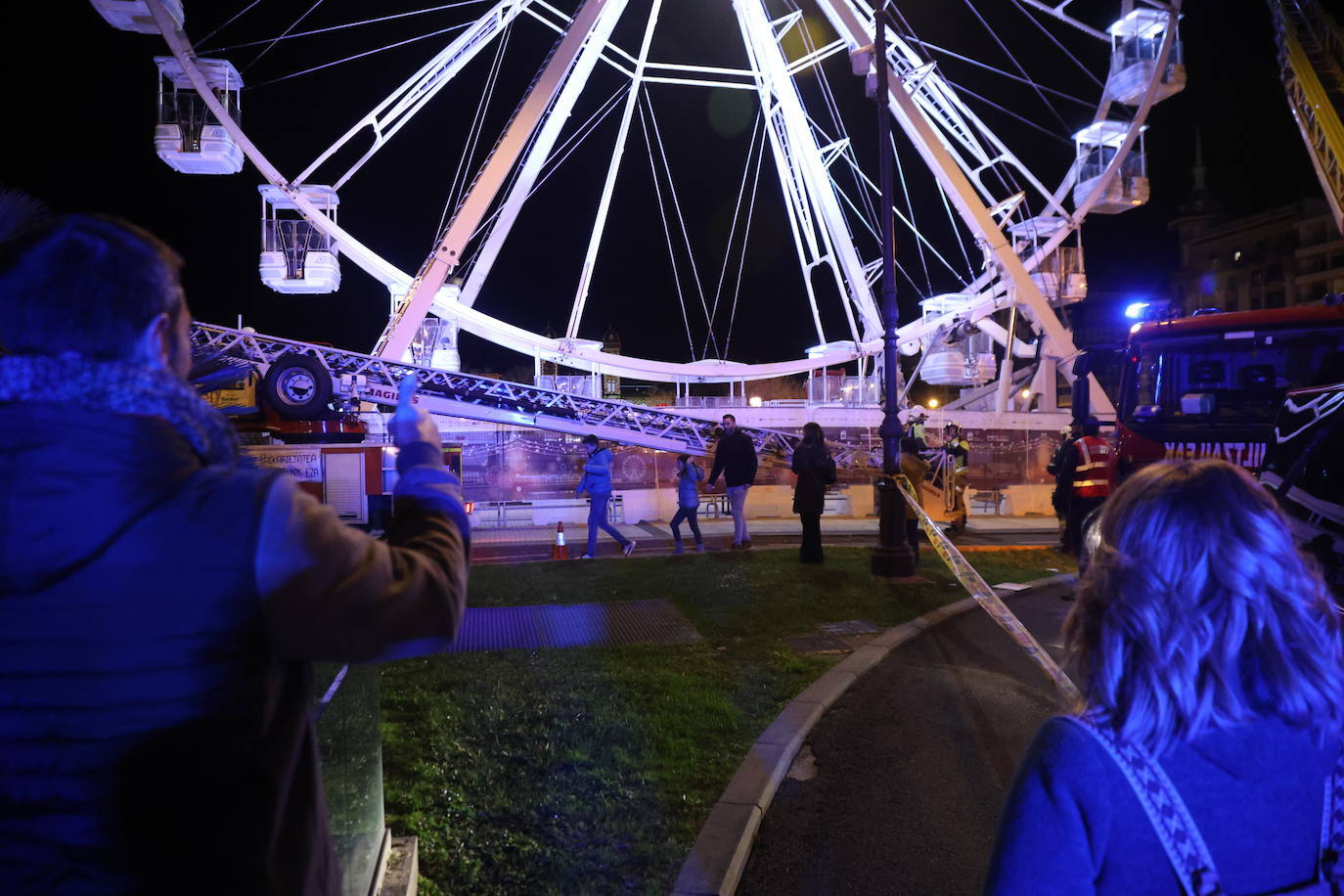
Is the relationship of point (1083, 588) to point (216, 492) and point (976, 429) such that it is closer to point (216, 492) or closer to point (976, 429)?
point (216, 492)

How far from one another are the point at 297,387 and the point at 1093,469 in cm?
1222

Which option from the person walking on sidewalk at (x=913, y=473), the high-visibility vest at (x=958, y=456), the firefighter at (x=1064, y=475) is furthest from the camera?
the high-visibility vest at (x=958, y=456)

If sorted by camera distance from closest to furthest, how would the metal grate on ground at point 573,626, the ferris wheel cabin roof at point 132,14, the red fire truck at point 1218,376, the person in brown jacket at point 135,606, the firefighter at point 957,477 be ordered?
1. the person in brown jacket at point 135,606
2. the metal grate on ground at point 573,626
3. the red fire truck at point 1218,376
4. the firefighter at point 957,477
5. the ferris wheel cabin roof at point 132,14

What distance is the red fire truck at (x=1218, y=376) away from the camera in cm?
979

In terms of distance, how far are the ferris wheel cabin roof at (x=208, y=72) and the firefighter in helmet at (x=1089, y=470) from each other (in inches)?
787

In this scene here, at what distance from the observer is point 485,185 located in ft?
63.8

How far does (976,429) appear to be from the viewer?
28469mm

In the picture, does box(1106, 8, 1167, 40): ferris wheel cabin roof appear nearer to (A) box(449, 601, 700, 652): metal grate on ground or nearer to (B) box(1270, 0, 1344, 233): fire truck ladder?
(B) box(1270, 0, 1344, 233): fire truck ladder

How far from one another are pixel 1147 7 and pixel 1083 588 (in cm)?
2781

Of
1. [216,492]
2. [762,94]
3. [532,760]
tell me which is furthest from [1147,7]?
[216,492]

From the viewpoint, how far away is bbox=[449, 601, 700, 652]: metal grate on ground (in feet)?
22.6

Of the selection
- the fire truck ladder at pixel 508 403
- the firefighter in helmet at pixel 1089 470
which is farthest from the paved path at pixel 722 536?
the firefighter in helmet at pixel 1089 470

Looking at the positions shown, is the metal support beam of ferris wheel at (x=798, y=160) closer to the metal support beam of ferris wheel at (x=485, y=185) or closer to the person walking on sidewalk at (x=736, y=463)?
the metal support beam of ferris wheel at (x=485, y=185)

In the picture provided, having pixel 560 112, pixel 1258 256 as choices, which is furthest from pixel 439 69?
pixel 1258 256
